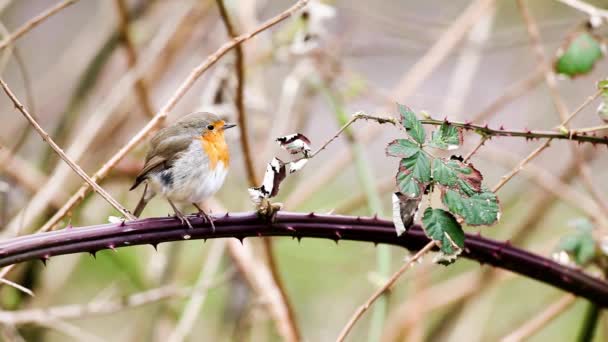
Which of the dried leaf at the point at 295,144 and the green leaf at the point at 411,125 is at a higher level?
the dried leaf at the point at 295,144

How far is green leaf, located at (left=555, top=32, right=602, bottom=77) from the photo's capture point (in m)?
1.67

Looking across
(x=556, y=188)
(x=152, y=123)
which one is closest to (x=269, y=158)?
(x=556, y=188)

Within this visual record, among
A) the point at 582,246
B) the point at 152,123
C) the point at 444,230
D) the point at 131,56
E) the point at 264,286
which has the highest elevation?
the point at 131,56

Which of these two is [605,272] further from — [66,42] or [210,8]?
[66,42]

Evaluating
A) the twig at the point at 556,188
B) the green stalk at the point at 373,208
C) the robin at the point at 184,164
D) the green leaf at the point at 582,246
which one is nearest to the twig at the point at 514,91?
the twig at the point at 556,188

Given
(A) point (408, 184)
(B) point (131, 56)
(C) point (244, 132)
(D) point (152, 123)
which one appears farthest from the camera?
(B) point (131, 56)

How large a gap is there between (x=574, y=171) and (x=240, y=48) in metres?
1.35

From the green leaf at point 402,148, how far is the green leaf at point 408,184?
2 cm

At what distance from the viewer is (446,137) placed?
1.13 m

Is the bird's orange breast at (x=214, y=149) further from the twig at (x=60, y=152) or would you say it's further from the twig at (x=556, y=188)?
the twig at (x=556, y=188)

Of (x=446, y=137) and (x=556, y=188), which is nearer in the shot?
(x=446, y=137)

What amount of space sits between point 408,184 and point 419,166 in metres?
0.03

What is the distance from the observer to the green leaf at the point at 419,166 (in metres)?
1.07

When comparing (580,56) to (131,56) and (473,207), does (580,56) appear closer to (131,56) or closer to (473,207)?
(473,207)
